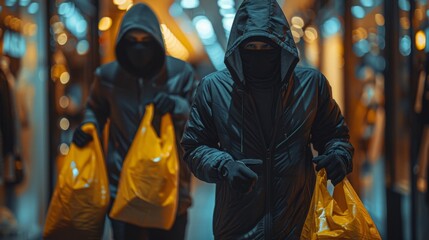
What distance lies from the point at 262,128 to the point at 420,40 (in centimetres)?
313

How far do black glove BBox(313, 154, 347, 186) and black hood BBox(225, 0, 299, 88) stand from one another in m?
0.32

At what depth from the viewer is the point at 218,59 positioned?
572 centimetres

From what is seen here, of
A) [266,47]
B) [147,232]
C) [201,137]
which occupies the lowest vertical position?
[147,232]

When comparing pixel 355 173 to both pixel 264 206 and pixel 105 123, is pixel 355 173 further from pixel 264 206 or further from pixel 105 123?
pixel 264 206

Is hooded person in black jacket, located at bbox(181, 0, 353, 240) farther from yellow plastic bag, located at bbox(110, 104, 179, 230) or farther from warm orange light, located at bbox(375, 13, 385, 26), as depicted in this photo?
warm orange light, located at bbox(375, 13, 385, 26)

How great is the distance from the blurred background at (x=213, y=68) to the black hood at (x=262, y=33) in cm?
260

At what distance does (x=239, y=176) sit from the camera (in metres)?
2.78

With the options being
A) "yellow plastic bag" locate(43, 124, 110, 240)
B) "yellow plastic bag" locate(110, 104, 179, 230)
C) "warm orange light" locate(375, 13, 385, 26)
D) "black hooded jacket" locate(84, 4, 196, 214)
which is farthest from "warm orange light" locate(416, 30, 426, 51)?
"yellow plastic bag" locate(43, 124, 110, 240)

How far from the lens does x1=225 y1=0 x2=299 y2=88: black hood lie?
2.99 meters

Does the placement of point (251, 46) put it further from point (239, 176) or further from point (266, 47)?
point (239, 176)

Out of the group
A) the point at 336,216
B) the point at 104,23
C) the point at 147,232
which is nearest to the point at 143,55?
the point at 147,232

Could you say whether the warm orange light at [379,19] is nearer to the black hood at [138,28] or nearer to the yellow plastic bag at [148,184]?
the black hood at [138,28]

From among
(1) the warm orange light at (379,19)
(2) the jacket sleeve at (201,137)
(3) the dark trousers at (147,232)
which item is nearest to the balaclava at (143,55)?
(3) the dark trousers at (147,232)

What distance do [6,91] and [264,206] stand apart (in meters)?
4.02
